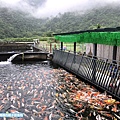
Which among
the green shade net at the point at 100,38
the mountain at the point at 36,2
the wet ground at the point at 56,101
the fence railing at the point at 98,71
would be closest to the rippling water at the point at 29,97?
the wet ground at the point at 56,101

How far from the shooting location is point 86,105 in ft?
22.4

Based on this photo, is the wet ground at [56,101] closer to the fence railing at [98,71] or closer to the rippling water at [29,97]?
the rippling water at [29,97]

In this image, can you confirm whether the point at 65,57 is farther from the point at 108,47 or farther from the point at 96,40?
the point at 96,40

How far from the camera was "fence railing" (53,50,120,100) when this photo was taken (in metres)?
7.47

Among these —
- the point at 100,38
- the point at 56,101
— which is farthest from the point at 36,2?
the point at 56,101

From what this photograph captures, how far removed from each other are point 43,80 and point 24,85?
1.47 meters

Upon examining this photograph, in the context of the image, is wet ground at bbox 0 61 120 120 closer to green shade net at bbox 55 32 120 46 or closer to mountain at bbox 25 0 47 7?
green shade net at bbox 55 32 120 46

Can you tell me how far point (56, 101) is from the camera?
7367 millimetres

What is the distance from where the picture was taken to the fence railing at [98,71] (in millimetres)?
7469

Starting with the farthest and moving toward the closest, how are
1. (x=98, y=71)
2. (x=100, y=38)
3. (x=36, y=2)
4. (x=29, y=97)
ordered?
(x=36, y=2)
(x=100, y=38)
(x=98, y=71)
(x=29, y=97)

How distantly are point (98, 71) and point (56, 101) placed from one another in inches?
112

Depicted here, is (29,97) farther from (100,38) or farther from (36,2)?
(36,2)

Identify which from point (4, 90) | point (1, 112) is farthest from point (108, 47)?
point (1, 112)

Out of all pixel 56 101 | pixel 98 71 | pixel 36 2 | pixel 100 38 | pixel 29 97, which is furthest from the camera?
pixel 36 2
